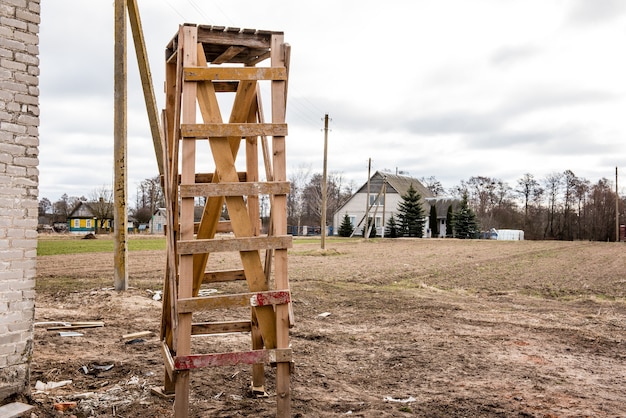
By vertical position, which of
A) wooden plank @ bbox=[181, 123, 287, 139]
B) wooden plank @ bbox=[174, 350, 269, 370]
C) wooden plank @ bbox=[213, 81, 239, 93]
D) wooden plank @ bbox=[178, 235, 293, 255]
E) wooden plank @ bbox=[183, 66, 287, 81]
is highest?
wooden plank @ bbox=[213, 81, 239, 93]

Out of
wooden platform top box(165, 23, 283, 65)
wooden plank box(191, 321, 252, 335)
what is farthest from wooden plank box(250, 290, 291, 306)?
wooden platform top box(165, 23, 283, 65)

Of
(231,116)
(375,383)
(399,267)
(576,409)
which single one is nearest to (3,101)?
(231,116)

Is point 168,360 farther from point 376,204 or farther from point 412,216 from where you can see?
point 376,204

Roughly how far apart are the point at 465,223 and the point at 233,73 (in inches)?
2108

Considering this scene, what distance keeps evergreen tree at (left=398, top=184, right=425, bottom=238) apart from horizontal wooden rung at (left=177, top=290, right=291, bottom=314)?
50.7 m

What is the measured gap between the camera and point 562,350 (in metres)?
6.98

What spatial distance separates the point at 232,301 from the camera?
4.11 metres

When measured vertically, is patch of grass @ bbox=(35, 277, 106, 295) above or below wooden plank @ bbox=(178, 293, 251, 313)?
below

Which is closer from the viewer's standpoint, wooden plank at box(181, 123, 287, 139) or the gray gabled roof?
wooden plank at box(181, 123, 287, 139)

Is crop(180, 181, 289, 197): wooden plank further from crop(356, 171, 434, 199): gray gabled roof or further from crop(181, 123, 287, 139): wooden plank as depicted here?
crop(356, 171, 434, 199): gray gabled roof

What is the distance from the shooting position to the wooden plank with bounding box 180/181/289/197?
4.00m

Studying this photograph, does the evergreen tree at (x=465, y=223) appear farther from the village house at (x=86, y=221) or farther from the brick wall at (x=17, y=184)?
the brick wall at (x=17, y=184)

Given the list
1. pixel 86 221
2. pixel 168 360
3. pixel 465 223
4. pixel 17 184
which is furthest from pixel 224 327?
pixel 86 221

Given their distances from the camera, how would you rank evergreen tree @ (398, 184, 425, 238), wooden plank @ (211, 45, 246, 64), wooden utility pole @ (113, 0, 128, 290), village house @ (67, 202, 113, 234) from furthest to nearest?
village house @ (67, 202, 113, 234)
evergreen tree @ (398, 184, 425, 238)
wooden utility pole @ (113, 0, 128, 290)
wooden plank @ (211, 45, 246, 64)
